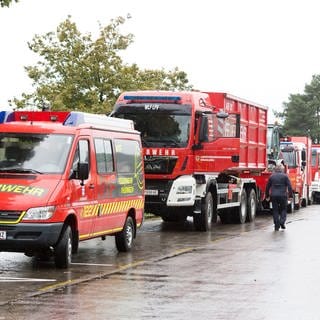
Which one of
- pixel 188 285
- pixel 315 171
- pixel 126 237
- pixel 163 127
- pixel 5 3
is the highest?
pixel 5 3

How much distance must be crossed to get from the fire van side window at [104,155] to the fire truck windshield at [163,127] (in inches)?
214

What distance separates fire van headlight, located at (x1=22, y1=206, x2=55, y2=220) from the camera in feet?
39.1

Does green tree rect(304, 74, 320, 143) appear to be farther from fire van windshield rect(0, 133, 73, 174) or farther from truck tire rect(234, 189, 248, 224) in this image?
fire van windshield rect(0, 133, 73, 174)

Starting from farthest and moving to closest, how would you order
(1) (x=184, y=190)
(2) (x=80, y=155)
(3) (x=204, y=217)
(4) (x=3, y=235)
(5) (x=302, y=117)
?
(5) (x=302, y=117), (3) (x=204, y=217), (1) (x=184, y=190), (2) (x=80, y=155), (4) (x=3, y=235)

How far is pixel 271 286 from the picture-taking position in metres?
11.2

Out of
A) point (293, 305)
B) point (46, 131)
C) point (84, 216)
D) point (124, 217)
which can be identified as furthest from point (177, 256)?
point (293, 305)

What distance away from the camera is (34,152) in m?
13.0

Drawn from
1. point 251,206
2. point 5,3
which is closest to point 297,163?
point 251,206

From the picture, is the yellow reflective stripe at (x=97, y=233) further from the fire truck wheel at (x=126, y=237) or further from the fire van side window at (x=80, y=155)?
the fire van side window at (x=80, y=155)

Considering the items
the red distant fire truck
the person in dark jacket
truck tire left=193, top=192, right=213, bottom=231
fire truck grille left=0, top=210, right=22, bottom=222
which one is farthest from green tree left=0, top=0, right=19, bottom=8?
the red distant fire truck

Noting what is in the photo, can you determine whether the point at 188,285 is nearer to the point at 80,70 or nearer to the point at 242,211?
the point at 242,211

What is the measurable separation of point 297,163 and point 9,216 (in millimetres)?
22738

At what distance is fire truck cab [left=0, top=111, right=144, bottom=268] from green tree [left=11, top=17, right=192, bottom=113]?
68.2 feet

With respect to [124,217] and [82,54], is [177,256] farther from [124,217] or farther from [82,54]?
[82,54]
